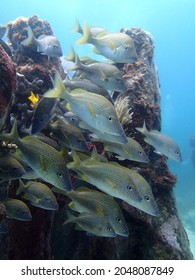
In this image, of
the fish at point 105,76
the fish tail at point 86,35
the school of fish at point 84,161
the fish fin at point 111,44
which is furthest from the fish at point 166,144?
the fish tail at point 86,35

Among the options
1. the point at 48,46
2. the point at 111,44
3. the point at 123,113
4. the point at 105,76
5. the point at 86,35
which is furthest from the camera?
the point at 48,46

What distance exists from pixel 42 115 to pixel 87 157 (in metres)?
0.80

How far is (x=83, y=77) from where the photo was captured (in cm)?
471

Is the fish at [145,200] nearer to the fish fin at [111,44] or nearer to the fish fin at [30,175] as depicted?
the fish fin at [30,175]

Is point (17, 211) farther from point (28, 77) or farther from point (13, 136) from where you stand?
point (28, 77)

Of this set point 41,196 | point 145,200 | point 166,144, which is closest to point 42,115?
point 41,196

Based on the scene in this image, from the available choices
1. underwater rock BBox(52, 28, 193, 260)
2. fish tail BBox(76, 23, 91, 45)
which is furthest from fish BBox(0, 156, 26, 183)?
fish tail BBox(76, 23, 91, 45)

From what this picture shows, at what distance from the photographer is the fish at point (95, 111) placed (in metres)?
3.30

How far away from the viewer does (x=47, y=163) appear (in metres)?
3.09

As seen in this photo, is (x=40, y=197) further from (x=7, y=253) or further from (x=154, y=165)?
(x=154, y=165)

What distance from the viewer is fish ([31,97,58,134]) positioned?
12.3 ft

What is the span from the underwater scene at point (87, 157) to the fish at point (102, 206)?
1 centimetres

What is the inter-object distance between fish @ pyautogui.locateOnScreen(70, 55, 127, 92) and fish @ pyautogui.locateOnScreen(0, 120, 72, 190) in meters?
1.76

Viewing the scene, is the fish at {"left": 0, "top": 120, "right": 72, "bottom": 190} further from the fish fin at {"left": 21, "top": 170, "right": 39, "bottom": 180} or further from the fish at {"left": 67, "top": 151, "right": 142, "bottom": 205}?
the fish fin at {"left": 21, "top": 170, "right": 39, "bottom": 180}
